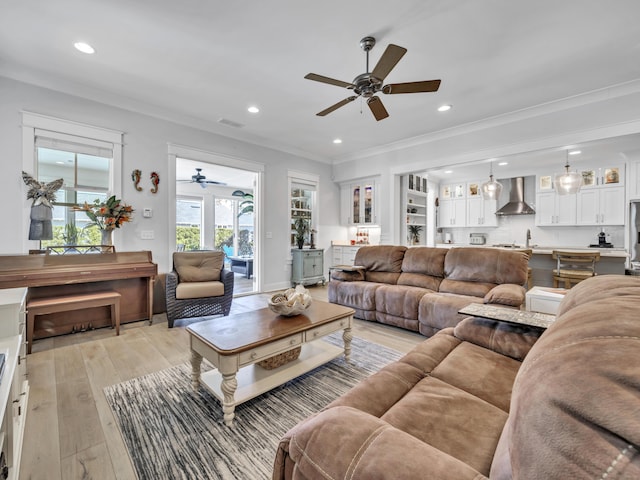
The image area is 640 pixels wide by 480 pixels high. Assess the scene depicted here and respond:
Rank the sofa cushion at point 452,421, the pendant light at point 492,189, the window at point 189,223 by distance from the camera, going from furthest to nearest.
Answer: the window at point 189,223, the pendant light at point 492,189, the sofa cushion at point 452,421

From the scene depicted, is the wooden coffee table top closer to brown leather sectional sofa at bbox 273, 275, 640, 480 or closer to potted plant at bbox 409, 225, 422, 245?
brown leather sectional sofa at bbox 273, 275, 640, 480

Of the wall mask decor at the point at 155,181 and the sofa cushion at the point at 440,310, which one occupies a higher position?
the wall mask decor at the point at 155,181

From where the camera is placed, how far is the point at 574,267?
15.7 ft

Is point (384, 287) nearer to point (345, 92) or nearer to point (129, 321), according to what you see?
point (345, 92)

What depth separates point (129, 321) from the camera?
11.8ft

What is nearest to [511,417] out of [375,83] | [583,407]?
[583,407]

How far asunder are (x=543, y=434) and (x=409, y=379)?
2.93 feet

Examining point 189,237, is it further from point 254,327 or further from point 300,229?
point 254,327

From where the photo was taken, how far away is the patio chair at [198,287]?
3.43 m

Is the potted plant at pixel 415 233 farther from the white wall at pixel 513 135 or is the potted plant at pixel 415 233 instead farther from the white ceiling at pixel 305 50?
the white ceiling at pixel 305 50

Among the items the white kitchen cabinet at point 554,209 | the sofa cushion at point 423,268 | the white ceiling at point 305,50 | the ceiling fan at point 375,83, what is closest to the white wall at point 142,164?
the white ceiling at point 305,50

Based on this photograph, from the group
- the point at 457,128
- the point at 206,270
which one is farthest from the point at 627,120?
the point at 206,270

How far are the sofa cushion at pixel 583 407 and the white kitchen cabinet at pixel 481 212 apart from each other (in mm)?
7714

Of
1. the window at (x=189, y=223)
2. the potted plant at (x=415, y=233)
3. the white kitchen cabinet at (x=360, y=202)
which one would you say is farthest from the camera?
the window at (x=189, y=223)
